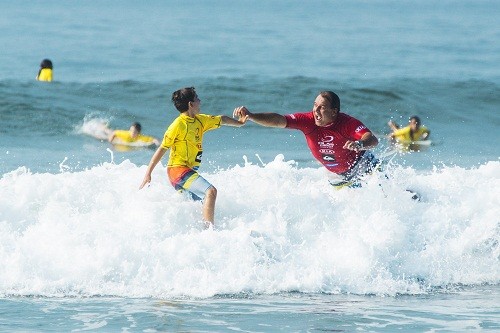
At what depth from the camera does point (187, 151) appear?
30.7 ft

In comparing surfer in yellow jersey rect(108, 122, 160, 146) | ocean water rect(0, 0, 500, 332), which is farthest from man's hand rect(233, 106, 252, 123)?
surfer in yellow jersey rect(108, 122, 160, 146)

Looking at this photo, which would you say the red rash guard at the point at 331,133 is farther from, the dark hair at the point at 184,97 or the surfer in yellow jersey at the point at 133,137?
the surfer in yellow jersey at the point at 133,137

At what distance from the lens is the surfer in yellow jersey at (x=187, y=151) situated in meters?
9.25

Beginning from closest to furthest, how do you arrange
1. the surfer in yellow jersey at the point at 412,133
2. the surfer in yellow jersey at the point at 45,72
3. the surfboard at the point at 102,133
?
the surfboard at the point at 102,133 → the surfer in yellow jersey at the point at 412,133 → the surfer in yellow jersey at the point at 45,72

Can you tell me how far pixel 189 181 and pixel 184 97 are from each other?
2.63ft

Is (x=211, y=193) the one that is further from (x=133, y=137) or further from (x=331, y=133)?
(x=133, y=137)

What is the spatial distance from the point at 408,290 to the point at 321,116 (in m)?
1.80

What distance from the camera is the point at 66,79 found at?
32.5 metres

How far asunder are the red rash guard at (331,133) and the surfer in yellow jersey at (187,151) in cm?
57

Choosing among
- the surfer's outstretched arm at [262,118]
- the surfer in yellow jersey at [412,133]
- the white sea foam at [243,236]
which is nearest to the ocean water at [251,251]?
the white sea foam at [243,236]

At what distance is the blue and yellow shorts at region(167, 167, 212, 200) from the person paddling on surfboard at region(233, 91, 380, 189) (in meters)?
0.72

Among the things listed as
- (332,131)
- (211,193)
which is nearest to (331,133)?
(332,131)

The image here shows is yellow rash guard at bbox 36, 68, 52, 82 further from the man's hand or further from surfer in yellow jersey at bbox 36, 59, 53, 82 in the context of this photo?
the man's hand

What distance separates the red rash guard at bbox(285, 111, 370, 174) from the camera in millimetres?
9219
